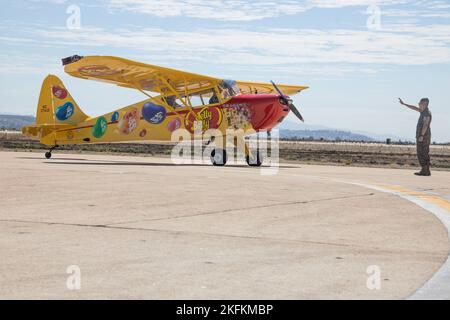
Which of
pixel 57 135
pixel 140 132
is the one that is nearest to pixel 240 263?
pixel 140 132

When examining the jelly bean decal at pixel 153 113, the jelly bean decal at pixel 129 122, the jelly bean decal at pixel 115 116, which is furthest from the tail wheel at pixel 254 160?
the jelly bean decal at pixel 115 116

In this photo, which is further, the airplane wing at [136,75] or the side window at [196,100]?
the side window at [196,100]

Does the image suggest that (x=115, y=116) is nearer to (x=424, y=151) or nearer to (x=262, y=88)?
(x=262, y=88)

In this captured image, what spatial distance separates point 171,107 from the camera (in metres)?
25.5

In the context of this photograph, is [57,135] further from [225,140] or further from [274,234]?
[274,234]

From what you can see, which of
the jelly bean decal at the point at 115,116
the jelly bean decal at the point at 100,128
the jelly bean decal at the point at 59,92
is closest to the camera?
the jelly bean decal at the point at 115,116

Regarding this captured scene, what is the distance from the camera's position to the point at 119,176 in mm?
15500

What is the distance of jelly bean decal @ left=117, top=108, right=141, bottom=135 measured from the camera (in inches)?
1055

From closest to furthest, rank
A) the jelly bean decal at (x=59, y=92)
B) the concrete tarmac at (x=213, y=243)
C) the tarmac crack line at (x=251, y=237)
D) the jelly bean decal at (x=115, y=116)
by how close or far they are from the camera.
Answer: the concrete tarmac at (x=213, y=243)
the tarmac crack line at (x=251, y=237)
the jelly bean decal at (x=115, y=116)
the jelly bean decal at (x=59, y=92)

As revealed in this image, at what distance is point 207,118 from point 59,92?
29.8 feet

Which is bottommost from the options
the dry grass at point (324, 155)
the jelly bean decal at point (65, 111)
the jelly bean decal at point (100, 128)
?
the dry grass at point (324, 155)

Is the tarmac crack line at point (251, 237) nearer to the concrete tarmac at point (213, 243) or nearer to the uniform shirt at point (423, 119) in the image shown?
the concrete tarmac at point (213, 243)

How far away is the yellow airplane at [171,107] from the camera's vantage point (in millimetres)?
23641
